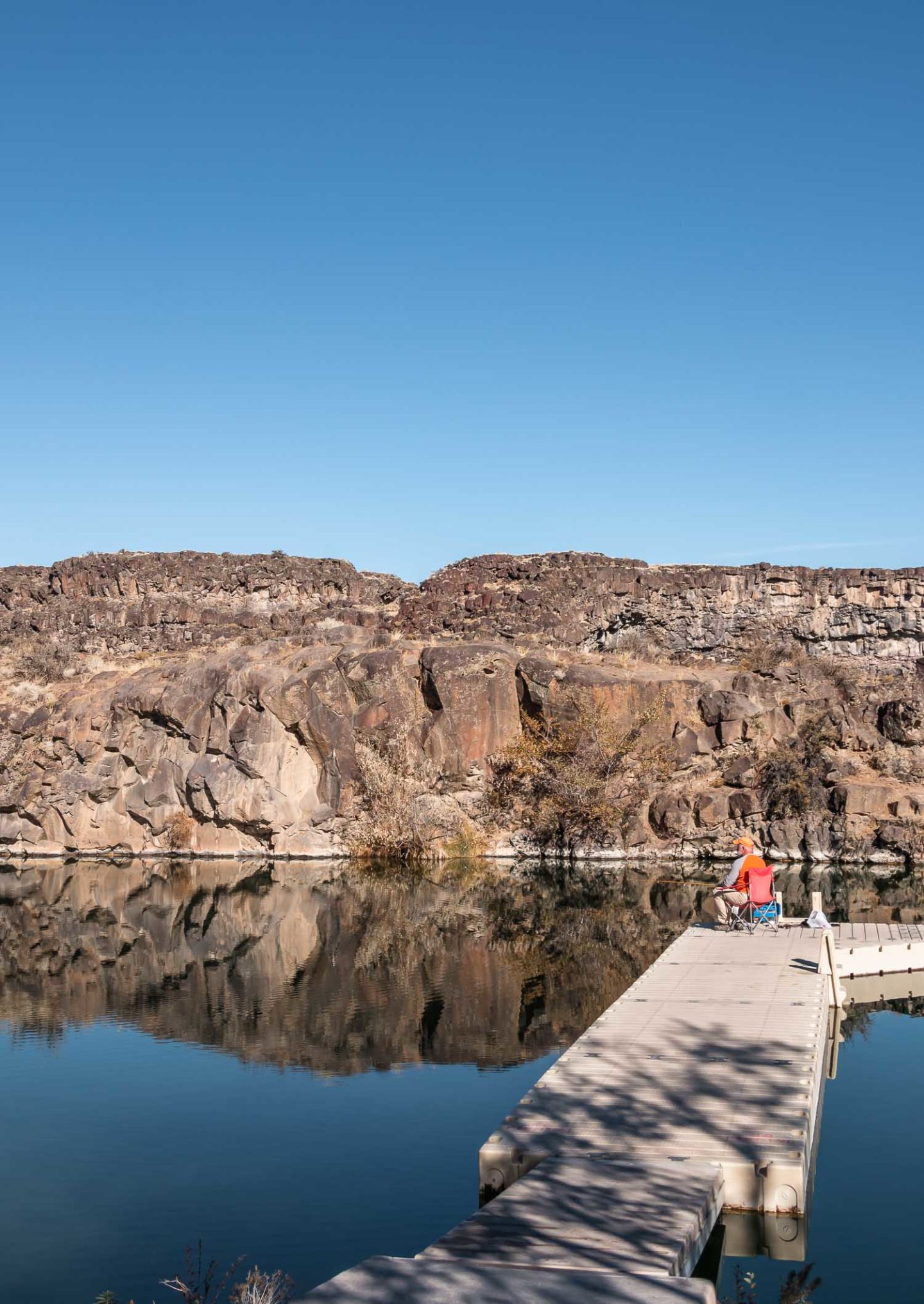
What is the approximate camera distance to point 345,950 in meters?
20.8

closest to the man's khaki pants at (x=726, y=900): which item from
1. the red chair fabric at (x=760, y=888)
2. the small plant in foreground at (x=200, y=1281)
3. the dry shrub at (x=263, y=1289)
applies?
the red chair fabric at (x=760, y=888)

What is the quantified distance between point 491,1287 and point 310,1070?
795cm

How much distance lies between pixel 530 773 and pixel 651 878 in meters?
5.31

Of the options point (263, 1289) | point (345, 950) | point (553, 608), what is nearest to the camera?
point (263, 1289)

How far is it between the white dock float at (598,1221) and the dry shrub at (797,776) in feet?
74.1

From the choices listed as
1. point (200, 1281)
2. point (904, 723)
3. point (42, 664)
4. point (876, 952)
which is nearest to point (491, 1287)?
point (200, 1281)

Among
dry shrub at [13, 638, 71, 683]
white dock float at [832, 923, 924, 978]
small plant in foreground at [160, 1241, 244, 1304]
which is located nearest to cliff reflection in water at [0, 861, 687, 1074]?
white dock float at [832, 923, 924, 978]

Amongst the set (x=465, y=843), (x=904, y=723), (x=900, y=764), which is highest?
(x=904, y=723)

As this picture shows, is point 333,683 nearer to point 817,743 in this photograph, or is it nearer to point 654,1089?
point 817,743

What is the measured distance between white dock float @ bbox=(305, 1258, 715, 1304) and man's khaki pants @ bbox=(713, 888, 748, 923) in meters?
12.3

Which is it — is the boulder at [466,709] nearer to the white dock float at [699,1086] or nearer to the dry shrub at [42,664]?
the dry shrub at [42,664]

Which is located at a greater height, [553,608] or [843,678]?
[553,608]

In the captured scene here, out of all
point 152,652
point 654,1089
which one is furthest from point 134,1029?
point 152,652

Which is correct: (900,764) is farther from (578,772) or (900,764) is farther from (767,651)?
(578,772)
